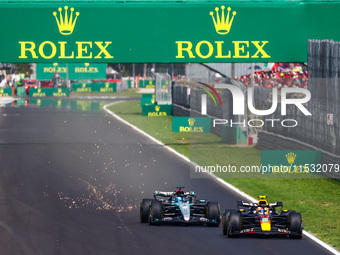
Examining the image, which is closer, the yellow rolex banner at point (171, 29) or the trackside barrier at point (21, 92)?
the yellow rolex banner at point (171, 29)

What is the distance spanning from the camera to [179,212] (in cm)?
1980

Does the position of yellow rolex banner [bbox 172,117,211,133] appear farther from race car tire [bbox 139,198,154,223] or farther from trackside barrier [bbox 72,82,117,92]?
trackside barrier [bbox 72,82,117,92]

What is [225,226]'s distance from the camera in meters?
18.4

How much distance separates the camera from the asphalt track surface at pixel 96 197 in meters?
17.1

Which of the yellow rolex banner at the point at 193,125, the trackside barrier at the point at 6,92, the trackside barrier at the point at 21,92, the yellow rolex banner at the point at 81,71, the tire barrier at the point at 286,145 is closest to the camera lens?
the tire barrier at the point at 286,145

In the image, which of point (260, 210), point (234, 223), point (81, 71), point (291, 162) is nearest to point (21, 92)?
point (81, 71)

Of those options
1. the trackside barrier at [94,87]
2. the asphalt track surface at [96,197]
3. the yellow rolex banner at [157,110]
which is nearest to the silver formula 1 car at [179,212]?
the asphalt track surface at [96,197]

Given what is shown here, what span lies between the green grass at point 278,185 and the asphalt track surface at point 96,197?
1068 mm

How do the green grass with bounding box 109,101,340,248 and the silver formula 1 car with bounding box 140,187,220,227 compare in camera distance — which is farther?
the green grass with bounding box 109,101,340,248

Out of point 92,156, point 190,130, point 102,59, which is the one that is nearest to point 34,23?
point 102,59

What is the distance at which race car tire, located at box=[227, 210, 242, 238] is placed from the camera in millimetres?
17897

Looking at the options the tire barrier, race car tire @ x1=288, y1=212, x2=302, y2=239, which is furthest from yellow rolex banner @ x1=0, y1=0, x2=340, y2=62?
race car tire @ x1=288, y1=212, x2=302, y2=239

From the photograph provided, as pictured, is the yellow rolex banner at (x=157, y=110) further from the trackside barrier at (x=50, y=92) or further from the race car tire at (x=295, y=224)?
the race car tire at (x=295, y=224)

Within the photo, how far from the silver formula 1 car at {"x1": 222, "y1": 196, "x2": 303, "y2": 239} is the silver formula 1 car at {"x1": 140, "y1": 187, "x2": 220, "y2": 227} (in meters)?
1.21
